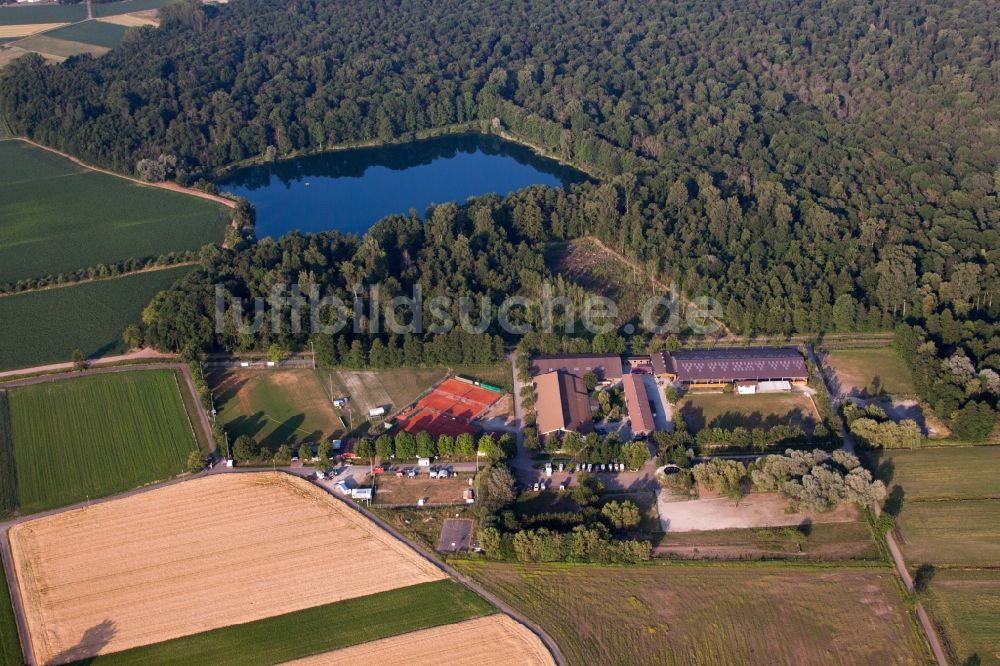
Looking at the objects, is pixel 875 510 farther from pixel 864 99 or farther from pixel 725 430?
pixel 864 99

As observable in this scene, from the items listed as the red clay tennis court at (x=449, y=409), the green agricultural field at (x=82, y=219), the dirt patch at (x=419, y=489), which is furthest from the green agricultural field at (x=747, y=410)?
the green agricultural field at (x=82, y=219)

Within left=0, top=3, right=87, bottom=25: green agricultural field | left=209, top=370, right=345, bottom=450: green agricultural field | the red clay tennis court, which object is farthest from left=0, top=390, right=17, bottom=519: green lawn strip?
left=0, top=3, right=87, bottom=25: green agricultural field

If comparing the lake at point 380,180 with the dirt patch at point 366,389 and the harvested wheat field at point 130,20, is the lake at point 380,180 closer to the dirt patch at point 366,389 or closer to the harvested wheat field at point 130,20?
the dirt patch at point 366,389

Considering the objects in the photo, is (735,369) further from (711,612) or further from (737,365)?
(711,612)

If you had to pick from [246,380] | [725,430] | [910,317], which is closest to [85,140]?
[246,380]

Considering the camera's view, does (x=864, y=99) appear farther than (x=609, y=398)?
Yes
